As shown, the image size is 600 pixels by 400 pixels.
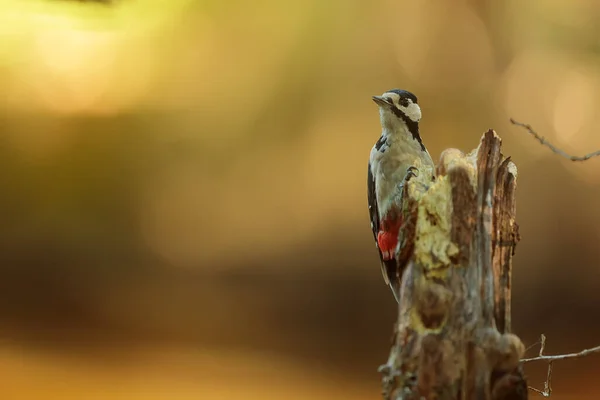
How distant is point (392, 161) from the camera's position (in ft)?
6.13

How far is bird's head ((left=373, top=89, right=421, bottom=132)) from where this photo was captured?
1905mm

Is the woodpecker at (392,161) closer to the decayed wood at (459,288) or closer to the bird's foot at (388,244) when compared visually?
the bird's foot at (388,244)

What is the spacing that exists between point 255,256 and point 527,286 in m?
1.07

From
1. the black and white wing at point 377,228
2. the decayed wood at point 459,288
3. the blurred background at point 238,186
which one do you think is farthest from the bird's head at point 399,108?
the decayed wood at point 459,288

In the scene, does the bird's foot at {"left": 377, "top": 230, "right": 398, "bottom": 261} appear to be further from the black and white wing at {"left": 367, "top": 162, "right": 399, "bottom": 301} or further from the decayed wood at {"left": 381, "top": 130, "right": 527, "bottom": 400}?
the decayed wood at {"left": 381, "top": 130, "right": 527, "bottom": 400}

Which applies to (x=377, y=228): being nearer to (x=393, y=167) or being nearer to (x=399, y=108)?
(x=393, y=167)

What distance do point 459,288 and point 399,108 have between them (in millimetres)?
848

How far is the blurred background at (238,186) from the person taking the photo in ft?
7.66

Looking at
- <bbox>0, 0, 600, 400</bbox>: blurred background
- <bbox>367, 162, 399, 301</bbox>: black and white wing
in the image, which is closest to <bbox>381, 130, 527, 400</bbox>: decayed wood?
<bbox>367, 162, 399, 301</bbox>: black and white wing

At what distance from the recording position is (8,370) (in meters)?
2.31

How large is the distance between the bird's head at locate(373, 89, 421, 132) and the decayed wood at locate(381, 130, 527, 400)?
0.61 m

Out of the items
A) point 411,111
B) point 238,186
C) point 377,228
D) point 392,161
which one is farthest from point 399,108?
point 238,186

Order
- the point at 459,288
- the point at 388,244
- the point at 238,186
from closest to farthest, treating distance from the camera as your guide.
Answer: the point at 459,288
the point at 388,244
the point at 238,186

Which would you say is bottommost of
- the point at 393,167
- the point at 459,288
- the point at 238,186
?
the point at 459,288
